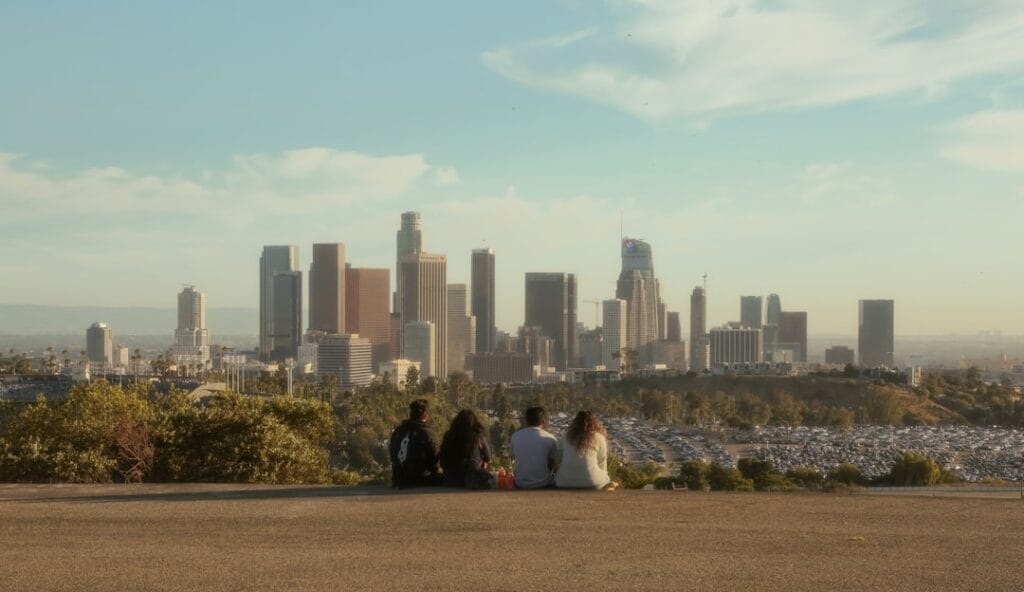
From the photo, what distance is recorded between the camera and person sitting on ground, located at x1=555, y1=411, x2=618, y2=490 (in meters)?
10.6

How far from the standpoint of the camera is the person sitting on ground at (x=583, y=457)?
10.6 metres

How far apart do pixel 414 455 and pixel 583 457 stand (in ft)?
5.82

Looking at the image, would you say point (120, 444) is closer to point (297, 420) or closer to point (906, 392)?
point (297, 420)

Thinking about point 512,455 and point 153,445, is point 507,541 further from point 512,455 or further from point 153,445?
point 153,445

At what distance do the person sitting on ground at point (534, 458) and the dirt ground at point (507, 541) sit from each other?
14.0 inches

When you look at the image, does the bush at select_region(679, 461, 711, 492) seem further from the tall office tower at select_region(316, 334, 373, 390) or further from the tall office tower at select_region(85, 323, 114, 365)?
the tall office tower at select_region(85, 323, 114, 365)

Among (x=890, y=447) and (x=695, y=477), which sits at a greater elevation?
(x=695, y=477)

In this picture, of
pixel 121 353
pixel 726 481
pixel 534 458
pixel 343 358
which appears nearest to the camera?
pixel 534 458

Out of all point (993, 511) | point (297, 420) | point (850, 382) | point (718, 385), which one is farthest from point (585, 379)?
point (993, 511)

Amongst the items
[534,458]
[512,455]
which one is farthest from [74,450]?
[534,458]

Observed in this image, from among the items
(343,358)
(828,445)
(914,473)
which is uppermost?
(914,473)

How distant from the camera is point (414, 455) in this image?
1105cm

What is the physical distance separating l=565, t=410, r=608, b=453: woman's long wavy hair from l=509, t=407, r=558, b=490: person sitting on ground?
0.69 ft

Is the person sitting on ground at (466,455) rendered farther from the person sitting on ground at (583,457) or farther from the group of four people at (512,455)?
the person sitting on ground at (583,457)
